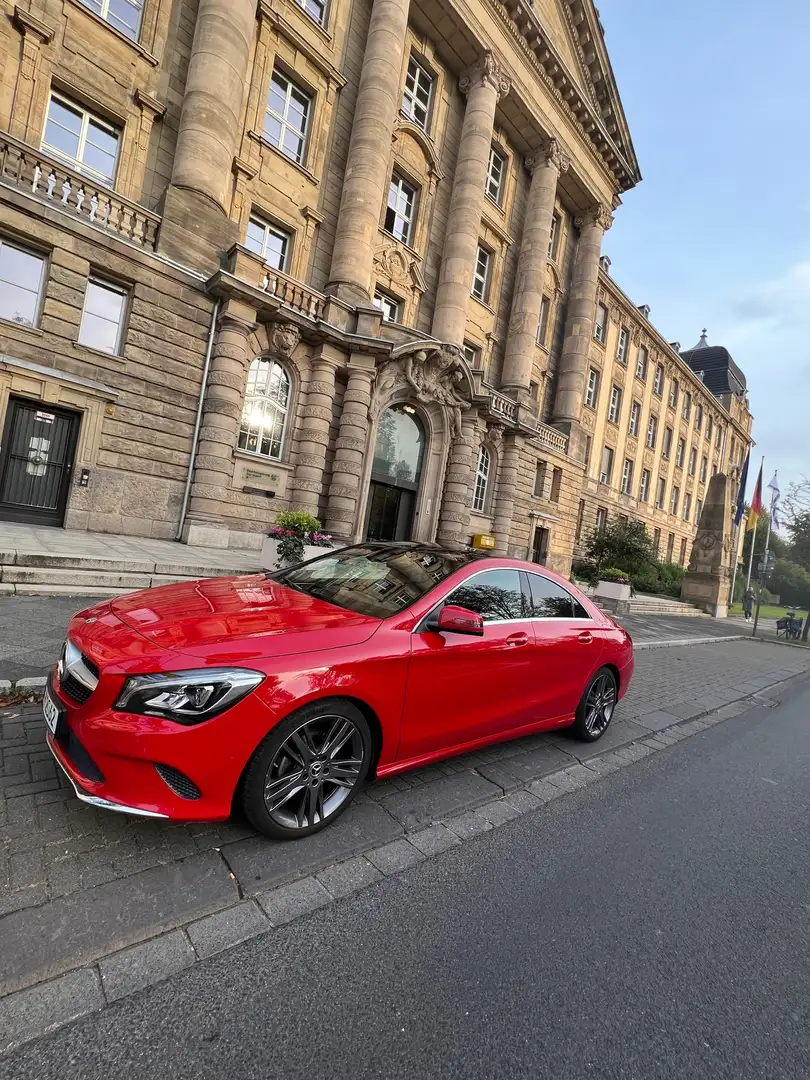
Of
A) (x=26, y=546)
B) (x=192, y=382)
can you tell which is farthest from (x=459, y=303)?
(x=26, y=546)

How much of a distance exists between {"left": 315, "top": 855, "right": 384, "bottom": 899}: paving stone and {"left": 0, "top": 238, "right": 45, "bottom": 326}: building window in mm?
12422

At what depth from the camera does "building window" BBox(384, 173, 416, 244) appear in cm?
1927

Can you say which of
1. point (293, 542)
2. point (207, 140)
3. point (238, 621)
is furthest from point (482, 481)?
point (238, 621)

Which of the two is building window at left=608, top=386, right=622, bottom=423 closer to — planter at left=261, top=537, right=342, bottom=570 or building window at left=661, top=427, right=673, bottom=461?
building window at left=661, top=427, right=673, bottom=461

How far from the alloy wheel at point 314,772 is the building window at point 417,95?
23.8 metres

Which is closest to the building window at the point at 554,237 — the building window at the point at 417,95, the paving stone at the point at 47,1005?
the building window at the point at 417,95

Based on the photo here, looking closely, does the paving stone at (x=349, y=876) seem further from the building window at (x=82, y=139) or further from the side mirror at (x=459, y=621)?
the building window at (x=82, y=139)

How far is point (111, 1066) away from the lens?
54.9 inches

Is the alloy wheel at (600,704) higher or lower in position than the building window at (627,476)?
lower

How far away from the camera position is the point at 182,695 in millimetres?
2176

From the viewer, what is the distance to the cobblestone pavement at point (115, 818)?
2094 millimetres

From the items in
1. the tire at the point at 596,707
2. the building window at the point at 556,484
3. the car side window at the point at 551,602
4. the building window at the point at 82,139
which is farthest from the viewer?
the building window at the point at 556,484

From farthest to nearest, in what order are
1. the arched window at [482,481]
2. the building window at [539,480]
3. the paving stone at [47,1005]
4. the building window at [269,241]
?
the building window at [539,480] < the arched window at [482,481] < the building window at [269,241] < the paving stone at [47,1005]

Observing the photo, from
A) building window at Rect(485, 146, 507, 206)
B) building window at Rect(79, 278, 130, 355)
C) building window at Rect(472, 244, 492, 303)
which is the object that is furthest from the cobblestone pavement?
building window at Rect(485, 146, 507, 206)
